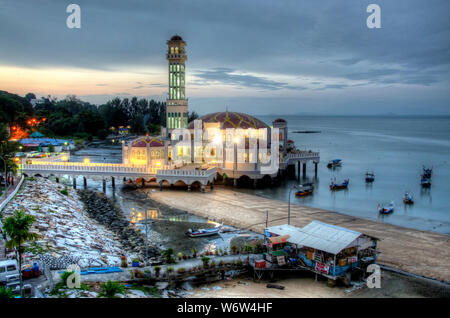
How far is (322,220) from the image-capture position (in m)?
36.0

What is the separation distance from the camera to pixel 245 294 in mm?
19156

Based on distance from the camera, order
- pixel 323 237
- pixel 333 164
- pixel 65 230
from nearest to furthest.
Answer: pixel 323 237 < pixel 65 230 < pixel 333 164

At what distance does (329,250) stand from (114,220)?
2276 cm

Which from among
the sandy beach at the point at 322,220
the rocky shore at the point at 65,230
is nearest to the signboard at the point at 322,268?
the sandy beach at the point at 322,220

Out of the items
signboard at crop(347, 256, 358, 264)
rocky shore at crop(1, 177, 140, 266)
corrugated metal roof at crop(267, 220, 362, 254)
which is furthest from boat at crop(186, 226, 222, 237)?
signboard at crop(347, 256, 358, 264)

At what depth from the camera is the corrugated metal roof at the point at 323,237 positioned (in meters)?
20.9

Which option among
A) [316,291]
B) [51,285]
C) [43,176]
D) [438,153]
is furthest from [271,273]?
[438,153]

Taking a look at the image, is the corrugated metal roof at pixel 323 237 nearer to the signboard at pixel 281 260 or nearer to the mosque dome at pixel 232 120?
the signboard at pixel 281 260

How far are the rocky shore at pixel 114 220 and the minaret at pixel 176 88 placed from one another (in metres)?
21.8

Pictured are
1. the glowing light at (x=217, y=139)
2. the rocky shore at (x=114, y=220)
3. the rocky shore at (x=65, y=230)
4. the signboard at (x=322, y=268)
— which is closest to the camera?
the signboard at (x=322, y=268)

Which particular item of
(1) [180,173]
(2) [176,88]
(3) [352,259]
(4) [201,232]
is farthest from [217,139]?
(3) [352,259]

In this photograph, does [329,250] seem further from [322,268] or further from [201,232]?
[201,232]

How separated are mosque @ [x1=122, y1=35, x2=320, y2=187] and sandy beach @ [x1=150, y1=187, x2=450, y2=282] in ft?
18.8

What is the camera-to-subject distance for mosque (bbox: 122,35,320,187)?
173ft
